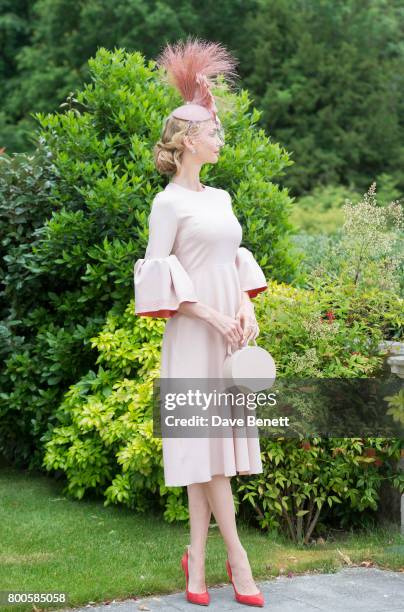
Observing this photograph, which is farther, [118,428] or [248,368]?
[118,428]

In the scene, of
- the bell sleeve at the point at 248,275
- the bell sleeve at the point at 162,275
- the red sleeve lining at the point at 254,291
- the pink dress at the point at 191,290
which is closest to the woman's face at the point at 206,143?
the pink dress at the point at 191,290

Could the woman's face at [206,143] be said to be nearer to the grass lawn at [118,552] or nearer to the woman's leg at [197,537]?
the woman's leg at [197,537]

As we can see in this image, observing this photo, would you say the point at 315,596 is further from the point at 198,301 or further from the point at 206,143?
the point at 206,143

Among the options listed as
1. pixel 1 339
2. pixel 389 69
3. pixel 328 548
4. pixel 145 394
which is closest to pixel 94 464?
pixel 145 394

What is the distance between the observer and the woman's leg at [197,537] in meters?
3.94

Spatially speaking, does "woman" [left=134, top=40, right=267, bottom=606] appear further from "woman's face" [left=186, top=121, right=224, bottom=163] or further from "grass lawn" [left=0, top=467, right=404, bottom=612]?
"grass lawn" [left=0, top=467, right=404, bottom=612]

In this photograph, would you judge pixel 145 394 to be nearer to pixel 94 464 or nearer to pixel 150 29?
pixel 94 464

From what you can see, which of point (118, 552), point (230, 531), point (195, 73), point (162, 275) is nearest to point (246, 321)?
point (162, 275)

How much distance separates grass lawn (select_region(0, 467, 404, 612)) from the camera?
4.20m

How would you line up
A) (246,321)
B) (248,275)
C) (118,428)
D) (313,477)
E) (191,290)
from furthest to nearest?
(118,428) → (313,477) → (248,275) → (246,321) → (191,290)

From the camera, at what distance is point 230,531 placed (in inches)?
153

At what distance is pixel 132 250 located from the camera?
19.2 ft

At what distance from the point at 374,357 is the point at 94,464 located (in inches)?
75.6

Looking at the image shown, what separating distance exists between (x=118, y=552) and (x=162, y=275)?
5.80ft
